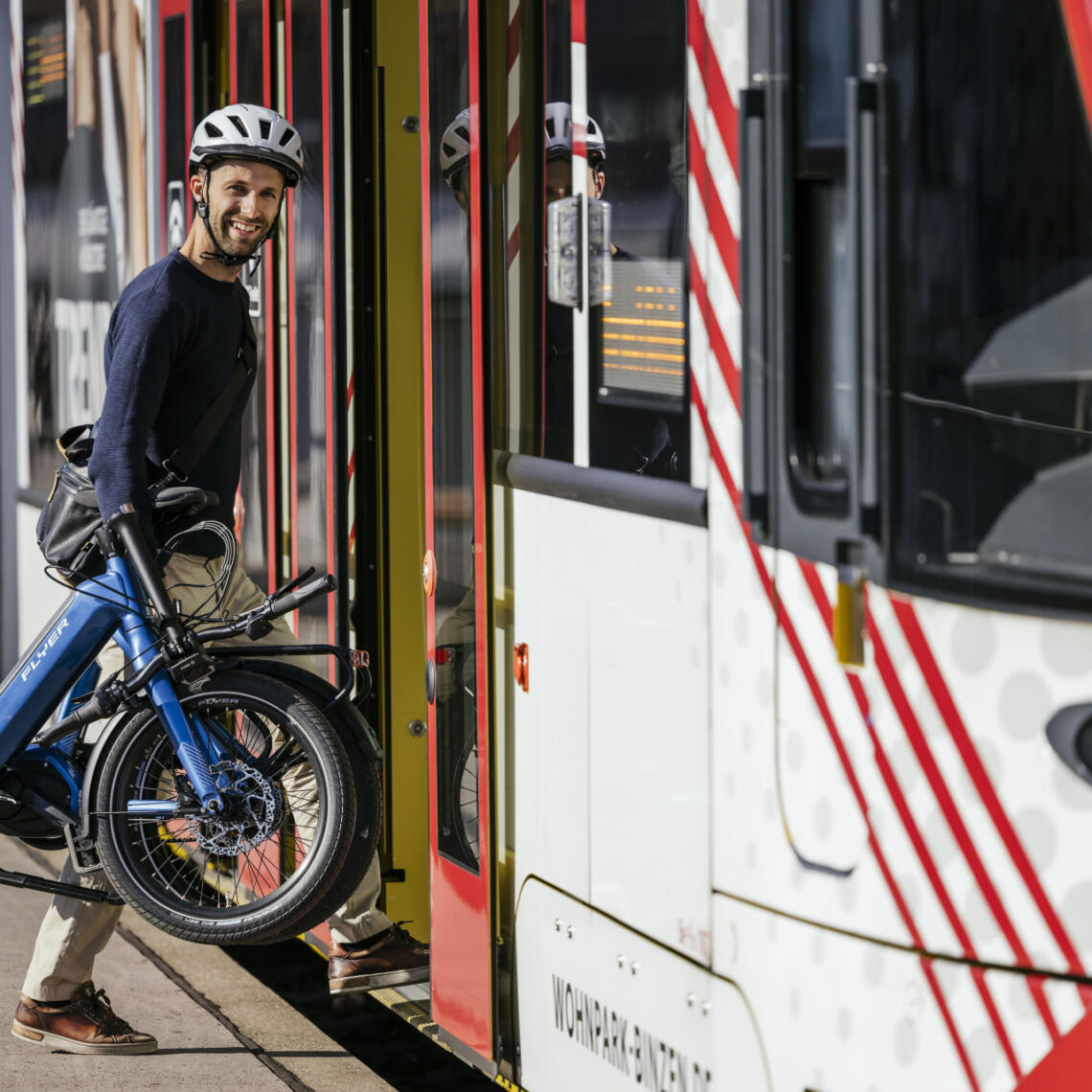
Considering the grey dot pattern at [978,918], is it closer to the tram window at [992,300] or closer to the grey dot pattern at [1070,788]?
the grey dot pattern at [1070,788]

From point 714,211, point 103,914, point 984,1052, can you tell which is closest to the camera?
point 984,1052

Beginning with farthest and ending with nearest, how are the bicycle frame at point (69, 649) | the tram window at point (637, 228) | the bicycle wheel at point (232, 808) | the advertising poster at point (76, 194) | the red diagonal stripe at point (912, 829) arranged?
the advertising poster at point (76, 194)
the bicycle frame at point (69, 649)
the bicycle wheel at point (232, 808)
the tram window at point (637, 228)
the red diagonal stripe at point (912, 829)

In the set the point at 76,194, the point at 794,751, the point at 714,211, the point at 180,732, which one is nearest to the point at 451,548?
the point at 180,732

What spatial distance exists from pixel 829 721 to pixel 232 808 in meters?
1.59

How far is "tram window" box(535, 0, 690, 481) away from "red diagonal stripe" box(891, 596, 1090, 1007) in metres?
0.54

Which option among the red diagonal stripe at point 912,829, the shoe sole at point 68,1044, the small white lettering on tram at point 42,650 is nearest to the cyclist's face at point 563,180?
the red diagonal stripe at point 912,829

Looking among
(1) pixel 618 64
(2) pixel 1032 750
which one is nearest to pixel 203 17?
(1) pixel 618 64

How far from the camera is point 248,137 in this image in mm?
4031

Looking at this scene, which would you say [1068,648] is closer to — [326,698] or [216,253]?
[326,698]

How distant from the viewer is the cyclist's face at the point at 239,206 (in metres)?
4.05

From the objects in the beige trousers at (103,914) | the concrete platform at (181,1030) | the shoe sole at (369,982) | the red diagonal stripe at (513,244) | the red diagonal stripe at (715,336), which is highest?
Answer: the red diagonal stripe at (513,244)

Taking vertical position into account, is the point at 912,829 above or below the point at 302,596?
below

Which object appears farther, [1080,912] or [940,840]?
[940,840]

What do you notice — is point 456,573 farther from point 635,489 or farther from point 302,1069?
point 302,1069
